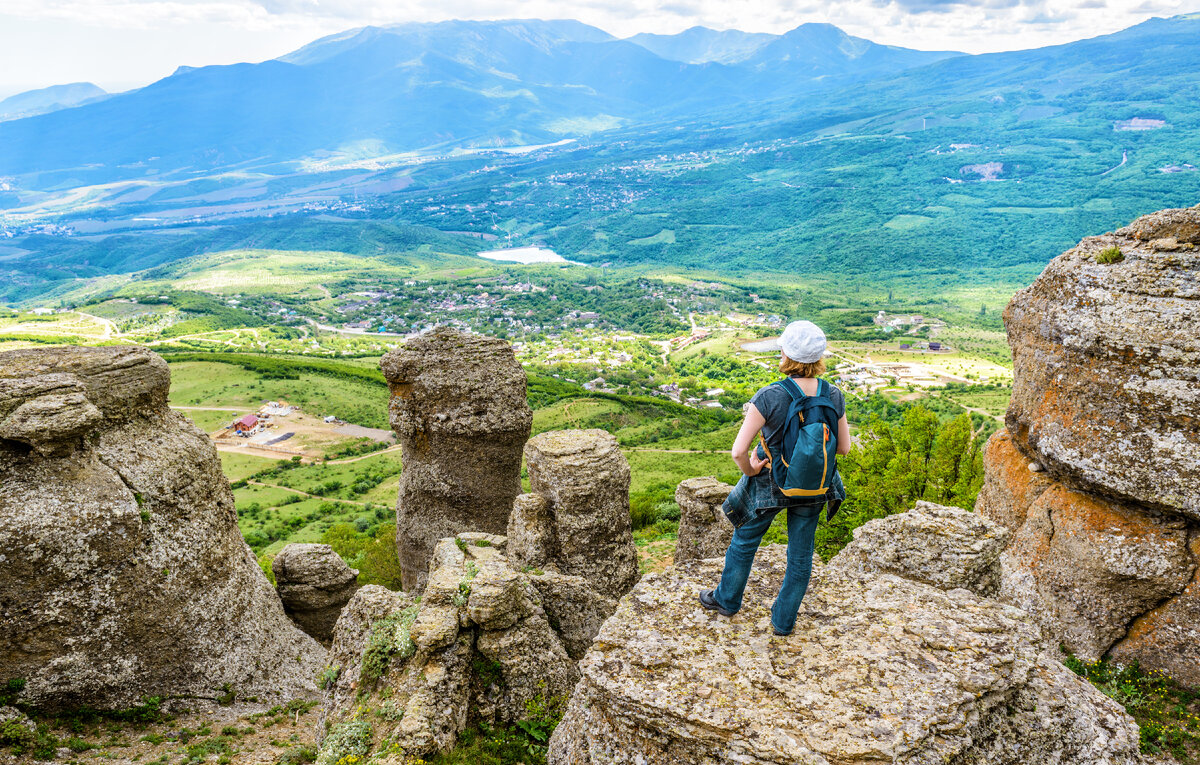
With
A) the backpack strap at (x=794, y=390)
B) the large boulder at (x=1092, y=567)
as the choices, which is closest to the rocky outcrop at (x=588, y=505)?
the large boulder at (x=1092, y=567)

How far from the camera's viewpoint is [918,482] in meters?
26.5

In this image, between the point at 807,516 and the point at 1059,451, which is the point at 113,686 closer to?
the point at 807,516

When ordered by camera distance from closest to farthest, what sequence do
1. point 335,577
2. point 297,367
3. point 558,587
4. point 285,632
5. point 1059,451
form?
point 1059,451, point 558,587, point 285,632, point 335,577, point 297,367

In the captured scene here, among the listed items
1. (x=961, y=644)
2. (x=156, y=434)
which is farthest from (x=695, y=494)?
(x=156, y=434)

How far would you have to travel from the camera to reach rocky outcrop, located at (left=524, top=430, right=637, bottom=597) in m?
18.3

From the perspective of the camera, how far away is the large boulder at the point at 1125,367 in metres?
12.3

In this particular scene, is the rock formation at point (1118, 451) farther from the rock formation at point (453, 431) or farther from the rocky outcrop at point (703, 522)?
the rock formation at point (453, 431)

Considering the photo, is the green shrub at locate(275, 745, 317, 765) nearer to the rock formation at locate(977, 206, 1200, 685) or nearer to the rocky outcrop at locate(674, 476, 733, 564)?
the rocky outcrop at locate(674, 476, 733, 564)

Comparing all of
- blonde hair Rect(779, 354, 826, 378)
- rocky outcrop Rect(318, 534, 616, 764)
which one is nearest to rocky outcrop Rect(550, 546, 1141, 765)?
rocky outcrop Rect(318, 534, 616, 764)

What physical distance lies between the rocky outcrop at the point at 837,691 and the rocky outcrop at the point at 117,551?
10.9 meters

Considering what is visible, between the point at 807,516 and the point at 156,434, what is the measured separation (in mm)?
15869

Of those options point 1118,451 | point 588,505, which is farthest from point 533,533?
point 1118,451

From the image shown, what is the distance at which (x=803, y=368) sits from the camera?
8.30 meters

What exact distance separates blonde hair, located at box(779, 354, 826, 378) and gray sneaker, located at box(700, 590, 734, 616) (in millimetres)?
3516
